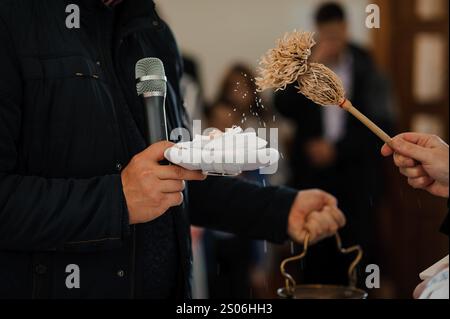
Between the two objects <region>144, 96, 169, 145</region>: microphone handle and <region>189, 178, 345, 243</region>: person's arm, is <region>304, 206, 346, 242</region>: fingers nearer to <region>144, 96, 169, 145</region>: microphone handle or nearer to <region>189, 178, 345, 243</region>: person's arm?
<region>189, 178, 345, 243</region>: person's arm

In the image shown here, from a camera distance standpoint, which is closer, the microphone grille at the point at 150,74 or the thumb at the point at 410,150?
the thumb at the point at 410,150

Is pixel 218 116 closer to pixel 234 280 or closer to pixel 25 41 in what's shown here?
pixel 234 280

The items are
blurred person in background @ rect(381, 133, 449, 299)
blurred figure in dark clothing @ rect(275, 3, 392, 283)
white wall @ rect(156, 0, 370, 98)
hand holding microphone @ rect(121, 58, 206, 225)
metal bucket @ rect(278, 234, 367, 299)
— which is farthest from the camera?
white wall @ rect(156, 0, 370, 98)

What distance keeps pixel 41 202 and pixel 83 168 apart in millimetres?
119

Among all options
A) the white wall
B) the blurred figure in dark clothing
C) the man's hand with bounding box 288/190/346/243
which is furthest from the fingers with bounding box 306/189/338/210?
the white wall

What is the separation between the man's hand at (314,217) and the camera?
1.75 m

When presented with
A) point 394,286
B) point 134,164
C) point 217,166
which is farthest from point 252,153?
point 394,286

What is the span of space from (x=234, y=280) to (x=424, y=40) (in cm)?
179

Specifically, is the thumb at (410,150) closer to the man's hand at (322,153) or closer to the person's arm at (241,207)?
the person's arm at (241,207)

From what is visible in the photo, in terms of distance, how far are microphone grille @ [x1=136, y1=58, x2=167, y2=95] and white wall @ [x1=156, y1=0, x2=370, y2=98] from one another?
347 centimetres

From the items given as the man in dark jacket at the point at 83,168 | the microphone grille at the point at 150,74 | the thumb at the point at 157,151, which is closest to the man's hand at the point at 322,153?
the man in dark jacket at the point at 83,168

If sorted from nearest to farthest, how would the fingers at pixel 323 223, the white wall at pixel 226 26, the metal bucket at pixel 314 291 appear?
the metal bucket at pixel 314 291 → the fingers at pixel 323 223 → the white wall at pixel 226 26

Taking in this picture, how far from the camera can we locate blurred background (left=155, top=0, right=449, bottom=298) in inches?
137

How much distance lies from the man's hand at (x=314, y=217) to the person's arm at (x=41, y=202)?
48cm
